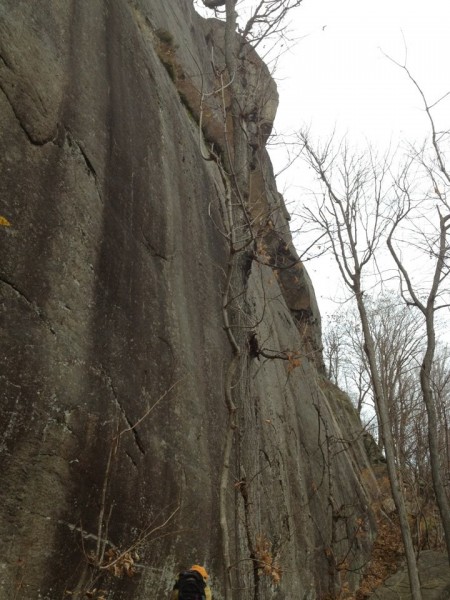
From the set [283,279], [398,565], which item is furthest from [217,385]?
[283,279]

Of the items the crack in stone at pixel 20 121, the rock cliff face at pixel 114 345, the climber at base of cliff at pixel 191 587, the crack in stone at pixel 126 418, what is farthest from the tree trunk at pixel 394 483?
the crack in stone at pixel 20 121

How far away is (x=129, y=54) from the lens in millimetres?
5695

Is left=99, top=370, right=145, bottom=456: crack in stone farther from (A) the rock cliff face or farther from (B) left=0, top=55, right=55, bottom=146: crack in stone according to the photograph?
(B) left=0, top=55, right=55, bottom=146: crack in stone

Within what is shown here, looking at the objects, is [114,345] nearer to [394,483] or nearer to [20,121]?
[20,121]

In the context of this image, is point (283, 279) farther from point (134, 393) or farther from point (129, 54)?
point (134, 393)

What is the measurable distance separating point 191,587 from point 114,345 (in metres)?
1.84

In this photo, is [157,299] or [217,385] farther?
[217,385]

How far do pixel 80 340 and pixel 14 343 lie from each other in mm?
575

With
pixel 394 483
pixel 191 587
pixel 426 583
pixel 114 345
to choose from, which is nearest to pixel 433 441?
pixel 394 483

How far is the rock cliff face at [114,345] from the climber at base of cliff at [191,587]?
1.12ft

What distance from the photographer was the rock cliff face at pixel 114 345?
3.14 metres

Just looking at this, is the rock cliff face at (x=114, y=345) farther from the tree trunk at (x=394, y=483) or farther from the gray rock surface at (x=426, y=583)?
the gray rock surface at (x=426, y=583)

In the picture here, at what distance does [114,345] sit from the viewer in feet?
13.0

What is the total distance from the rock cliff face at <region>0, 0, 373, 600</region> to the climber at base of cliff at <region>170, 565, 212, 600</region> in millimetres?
342
